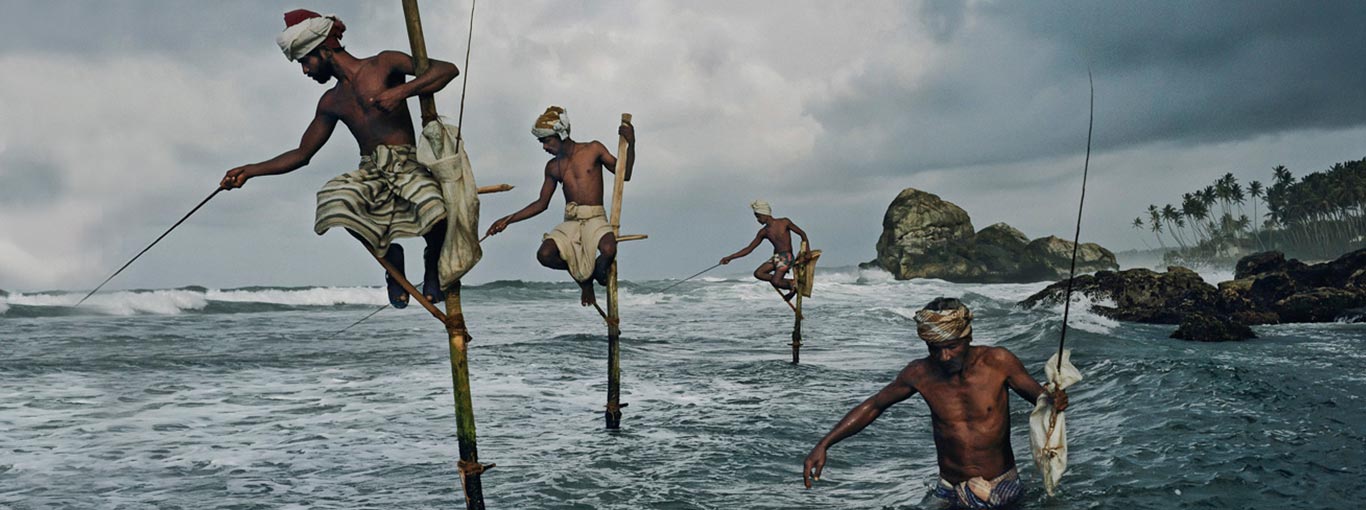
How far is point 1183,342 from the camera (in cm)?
2000

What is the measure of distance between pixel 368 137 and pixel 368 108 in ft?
0.57

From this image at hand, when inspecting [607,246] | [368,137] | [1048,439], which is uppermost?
[368,137]

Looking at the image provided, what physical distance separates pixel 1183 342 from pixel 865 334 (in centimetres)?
922

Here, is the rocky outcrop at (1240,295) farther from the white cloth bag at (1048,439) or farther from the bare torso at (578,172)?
the white cloth bag at (1048,439)

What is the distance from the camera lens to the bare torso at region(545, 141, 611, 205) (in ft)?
33.2

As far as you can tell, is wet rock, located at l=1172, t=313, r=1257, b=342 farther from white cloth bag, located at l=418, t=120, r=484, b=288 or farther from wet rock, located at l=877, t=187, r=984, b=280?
wet rock, located at l=877, t=187, r=984, b=280

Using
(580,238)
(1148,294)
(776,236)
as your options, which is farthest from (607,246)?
(1148,294)

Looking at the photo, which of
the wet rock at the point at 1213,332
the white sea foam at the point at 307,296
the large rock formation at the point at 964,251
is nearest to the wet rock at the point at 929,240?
the large rock formation at the point at 964,251

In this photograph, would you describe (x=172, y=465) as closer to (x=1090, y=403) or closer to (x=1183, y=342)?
(x=1090, y=403)

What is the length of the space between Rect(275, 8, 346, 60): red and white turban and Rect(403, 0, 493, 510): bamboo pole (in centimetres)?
42

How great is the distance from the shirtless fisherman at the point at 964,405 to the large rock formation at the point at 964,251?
76159mm

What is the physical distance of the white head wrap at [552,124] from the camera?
9.91 metres

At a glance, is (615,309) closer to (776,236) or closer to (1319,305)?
(776,236)

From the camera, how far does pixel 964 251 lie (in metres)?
81.1
